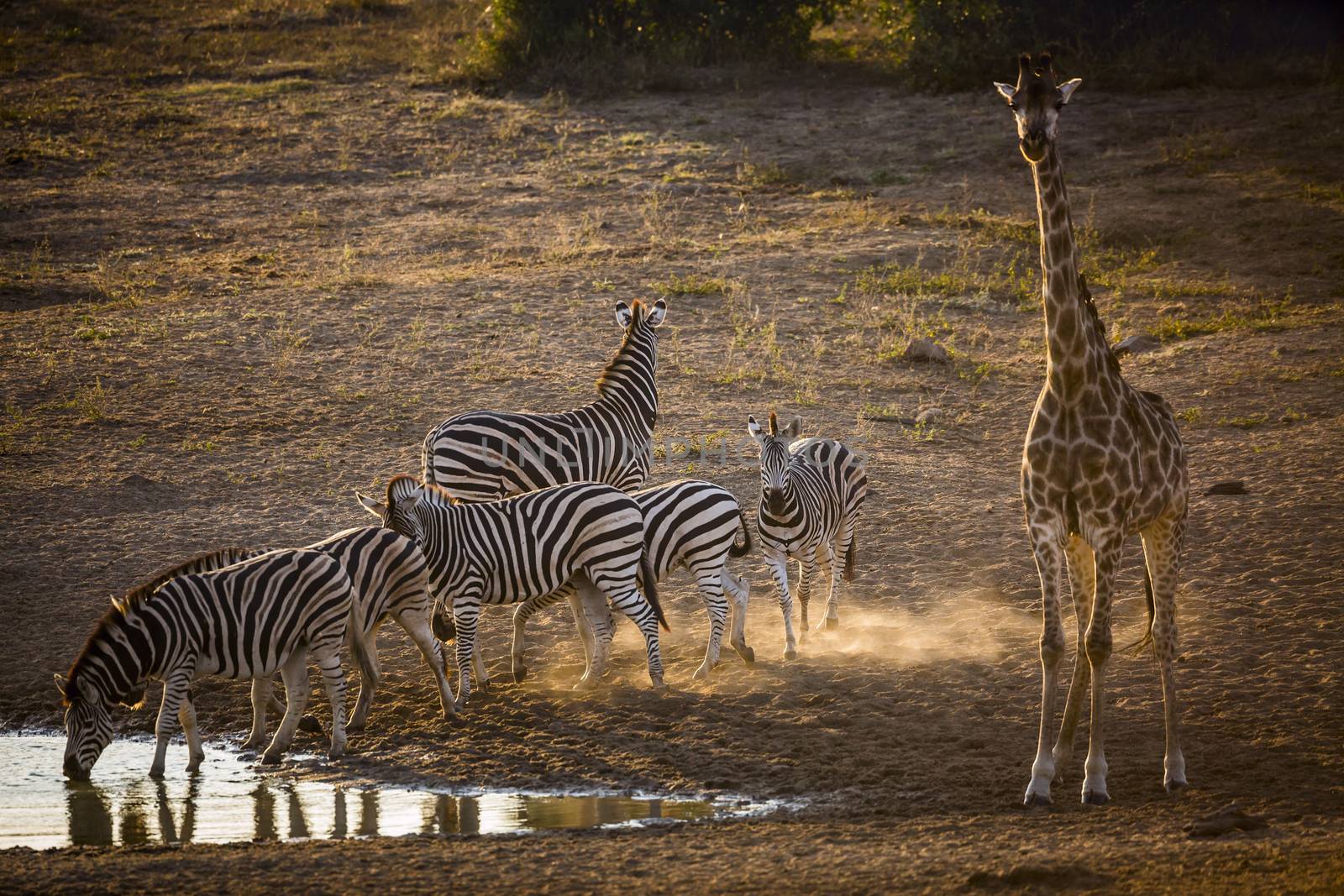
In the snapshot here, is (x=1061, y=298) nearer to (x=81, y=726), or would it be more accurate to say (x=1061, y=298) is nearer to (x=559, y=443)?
(x=559, y=443)

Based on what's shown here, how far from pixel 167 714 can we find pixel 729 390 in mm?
7930

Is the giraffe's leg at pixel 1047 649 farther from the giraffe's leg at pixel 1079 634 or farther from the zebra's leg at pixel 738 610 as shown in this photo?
the zebra's leg at pixel 738 610

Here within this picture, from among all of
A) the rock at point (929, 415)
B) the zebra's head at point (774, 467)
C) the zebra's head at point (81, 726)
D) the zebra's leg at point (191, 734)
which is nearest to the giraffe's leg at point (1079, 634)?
the zebra's head at point (774, 467)

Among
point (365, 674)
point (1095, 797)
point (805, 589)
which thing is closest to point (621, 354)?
point (805, 589)

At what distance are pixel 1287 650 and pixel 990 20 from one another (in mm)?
18690

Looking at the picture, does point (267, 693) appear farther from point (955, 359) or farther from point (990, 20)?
point (990, 20)

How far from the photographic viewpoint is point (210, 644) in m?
8.43

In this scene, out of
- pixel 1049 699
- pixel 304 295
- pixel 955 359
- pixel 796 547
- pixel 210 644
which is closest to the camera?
pixel 1049 699

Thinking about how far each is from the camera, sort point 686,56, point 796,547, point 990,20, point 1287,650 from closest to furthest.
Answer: point 1287,650 → point 796,547 → point 990,20 → point 686,56

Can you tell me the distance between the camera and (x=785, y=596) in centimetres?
1001

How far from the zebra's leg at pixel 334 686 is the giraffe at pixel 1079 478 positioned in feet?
13.6

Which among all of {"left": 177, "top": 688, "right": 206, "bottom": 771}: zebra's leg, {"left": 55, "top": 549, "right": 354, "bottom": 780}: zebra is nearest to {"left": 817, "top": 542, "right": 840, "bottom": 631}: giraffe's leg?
{"left": 55, "top": 549, "right": 354, "bottom": 780}: zebra

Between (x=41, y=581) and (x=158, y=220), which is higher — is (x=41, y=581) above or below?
below

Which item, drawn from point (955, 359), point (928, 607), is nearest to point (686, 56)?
point (955, 359)
